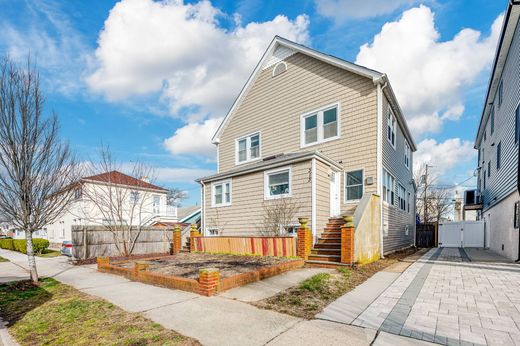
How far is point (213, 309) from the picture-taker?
504cm

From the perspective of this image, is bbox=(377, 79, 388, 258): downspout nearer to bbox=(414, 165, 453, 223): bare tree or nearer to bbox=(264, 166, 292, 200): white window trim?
bbox=(264, 166, 292, 200): white window trim

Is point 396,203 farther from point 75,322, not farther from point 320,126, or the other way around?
point 75,322

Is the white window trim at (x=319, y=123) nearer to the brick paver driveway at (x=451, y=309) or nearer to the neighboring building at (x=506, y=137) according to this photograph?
the neighboring building at (x=506, y=137)

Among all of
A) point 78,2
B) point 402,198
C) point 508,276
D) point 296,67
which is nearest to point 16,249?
point 78,2

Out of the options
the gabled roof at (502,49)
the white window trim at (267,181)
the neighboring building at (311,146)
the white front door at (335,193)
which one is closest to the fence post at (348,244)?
the neighboring building at (311,146)

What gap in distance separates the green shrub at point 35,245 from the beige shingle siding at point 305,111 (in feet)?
45.4

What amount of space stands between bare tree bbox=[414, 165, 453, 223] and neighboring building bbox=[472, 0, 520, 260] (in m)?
25.4

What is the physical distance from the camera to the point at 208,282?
591 centimetres

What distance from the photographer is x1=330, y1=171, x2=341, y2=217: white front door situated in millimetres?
11602

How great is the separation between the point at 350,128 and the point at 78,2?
11.2 m

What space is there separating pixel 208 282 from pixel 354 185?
8.02 m

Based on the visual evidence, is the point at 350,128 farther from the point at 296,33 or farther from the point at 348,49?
the point at 296,33

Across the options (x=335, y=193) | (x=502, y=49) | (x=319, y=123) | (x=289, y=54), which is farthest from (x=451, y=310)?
(x=502, y=49)

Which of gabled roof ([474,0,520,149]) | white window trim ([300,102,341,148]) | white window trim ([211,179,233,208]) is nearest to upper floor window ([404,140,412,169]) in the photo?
gabled roof ([474,0,520,149])
